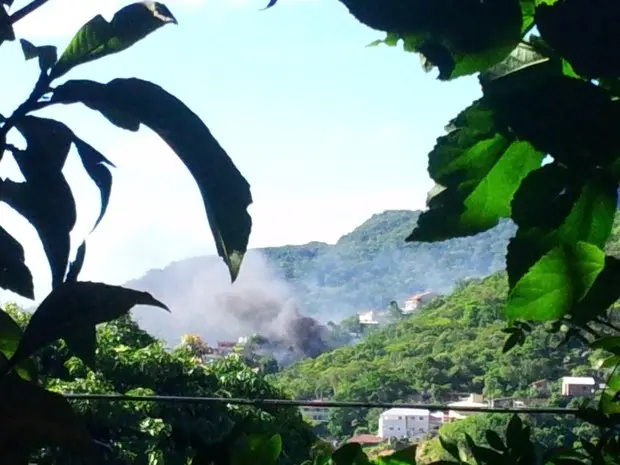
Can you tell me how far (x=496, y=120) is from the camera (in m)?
0.41

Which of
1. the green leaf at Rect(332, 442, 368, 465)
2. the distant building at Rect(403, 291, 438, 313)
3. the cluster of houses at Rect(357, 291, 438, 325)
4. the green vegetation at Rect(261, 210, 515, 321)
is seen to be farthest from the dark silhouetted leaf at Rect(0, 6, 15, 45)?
the distant building at Rect(403, 291, 438, 313)

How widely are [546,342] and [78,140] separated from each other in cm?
118

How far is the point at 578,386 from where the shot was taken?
110 cm

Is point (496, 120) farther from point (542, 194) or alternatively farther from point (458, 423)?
point (458, 423)

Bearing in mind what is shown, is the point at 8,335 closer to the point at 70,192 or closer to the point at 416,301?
the point at 70,192

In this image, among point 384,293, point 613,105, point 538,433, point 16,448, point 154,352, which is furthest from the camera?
point 384,293

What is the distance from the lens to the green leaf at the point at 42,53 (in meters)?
0.37

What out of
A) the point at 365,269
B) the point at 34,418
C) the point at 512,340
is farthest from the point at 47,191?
the point at 365,269

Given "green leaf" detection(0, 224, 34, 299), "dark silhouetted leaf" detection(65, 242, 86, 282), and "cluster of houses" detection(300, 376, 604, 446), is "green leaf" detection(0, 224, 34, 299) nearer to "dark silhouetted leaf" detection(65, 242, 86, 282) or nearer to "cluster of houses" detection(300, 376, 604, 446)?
"dark silhouetted leaf" detection(65, 242, 86, 282)

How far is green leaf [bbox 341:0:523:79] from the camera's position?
1.33 feet

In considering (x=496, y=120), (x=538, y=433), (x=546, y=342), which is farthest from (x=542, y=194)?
(x=546, y=342)

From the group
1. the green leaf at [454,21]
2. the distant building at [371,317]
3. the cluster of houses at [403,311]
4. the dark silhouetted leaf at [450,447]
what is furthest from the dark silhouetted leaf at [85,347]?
the distant building at [371,317]

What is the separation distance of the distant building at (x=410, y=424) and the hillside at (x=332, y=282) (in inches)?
41.6

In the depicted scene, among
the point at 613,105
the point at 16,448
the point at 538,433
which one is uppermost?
the point at 613,105
